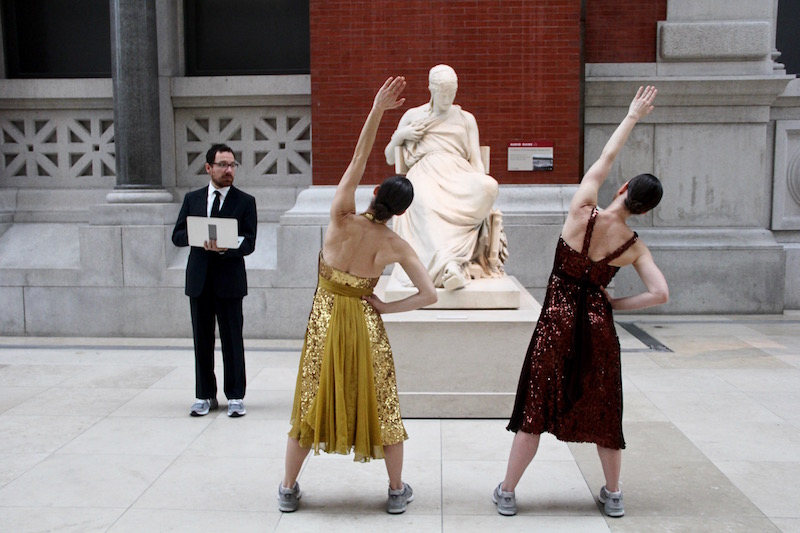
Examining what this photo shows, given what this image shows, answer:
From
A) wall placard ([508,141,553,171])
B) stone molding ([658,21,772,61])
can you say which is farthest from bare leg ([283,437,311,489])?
stone molding ([658,21,772,61])

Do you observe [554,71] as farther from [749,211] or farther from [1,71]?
[1,71]

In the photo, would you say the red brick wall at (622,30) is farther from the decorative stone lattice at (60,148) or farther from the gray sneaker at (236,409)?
the gray sneaker at (236,409)

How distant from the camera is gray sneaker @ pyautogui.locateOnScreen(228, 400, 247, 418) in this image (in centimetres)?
587

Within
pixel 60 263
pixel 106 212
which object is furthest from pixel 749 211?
pixel 60 263

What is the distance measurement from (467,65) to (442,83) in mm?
2484

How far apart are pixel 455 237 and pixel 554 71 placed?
3.22 meters

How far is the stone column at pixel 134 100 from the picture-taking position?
348 inches

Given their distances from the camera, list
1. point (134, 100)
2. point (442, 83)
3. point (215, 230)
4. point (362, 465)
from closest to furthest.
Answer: point (362, 465) → point (215, 230) → point (442, 83) → point (134, 100)

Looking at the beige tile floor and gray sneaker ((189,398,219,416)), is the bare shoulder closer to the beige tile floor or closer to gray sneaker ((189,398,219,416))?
the beige tile floor

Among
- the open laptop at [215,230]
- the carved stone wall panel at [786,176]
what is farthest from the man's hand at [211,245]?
the carved stone wall panel at [786,176]

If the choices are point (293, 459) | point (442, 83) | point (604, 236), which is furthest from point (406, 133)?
point (293, 459)

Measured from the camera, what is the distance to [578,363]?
3994 mm

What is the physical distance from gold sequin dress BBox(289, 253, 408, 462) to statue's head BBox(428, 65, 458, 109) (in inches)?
108

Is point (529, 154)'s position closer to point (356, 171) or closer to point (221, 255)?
point (221, 255)
